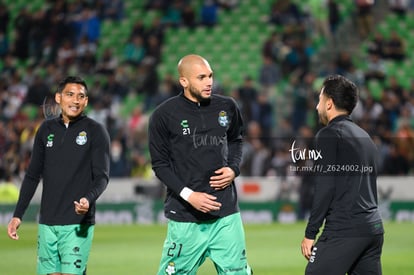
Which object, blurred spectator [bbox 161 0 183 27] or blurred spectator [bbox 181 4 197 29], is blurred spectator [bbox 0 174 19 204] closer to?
blurred spectator [bbox 161 0 183 27]

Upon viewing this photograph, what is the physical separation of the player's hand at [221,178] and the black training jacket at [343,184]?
868 millimetres

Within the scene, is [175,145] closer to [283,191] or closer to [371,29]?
[283,191]

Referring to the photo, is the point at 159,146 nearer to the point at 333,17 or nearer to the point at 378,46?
the point at 378,46

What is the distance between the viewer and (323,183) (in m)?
6.50

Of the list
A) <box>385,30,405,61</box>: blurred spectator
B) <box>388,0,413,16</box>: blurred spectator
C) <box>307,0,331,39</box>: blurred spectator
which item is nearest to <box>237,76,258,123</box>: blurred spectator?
<box>307,0,331,39</box>: blurred spectator

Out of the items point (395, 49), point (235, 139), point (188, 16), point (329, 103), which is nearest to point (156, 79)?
point (188, 16)

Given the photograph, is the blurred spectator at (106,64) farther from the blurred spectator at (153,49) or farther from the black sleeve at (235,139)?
the black sleeve at (235,139)

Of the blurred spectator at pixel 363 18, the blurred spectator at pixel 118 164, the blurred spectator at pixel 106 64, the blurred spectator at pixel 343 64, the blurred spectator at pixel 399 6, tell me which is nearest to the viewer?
the blurred spectator at pixel 118 164

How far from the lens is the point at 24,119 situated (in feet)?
75.8

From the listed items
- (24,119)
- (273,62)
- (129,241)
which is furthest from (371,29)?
(129,241)

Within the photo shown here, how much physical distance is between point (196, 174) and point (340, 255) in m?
1.36

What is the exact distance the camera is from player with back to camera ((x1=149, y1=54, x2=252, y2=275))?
7.18 meters

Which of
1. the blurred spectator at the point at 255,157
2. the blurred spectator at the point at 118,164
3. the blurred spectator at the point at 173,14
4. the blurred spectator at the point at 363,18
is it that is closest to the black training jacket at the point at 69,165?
the blurred spectator at the point at 255,157

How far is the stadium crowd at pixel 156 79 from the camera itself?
813 inches
